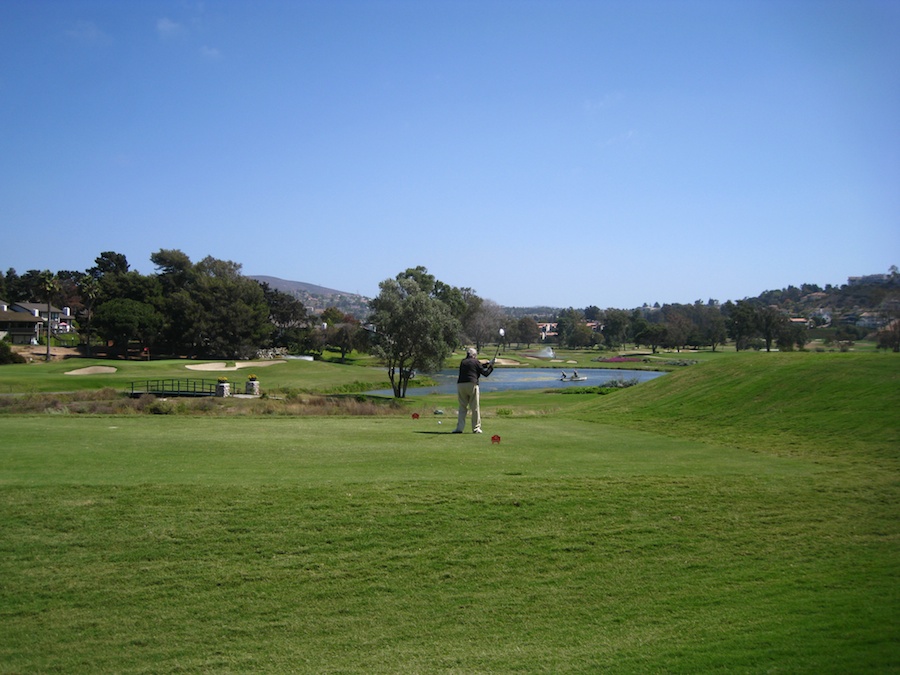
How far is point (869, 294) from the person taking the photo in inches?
1248

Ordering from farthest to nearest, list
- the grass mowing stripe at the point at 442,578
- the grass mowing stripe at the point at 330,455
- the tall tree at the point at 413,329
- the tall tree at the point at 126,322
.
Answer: the tall tree at the point at 126,322
the tall tree at the point at 413,329
the grass mowing stripe at the point at 330,455
the grass mowing stripe at the point at 442,578

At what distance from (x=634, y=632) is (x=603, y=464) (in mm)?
6275

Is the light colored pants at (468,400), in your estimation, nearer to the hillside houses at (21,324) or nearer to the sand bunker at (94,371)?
the sand bunker at (94,371)

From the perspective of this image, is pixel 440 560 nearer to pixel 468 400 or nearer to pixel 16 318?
pixel 468 400

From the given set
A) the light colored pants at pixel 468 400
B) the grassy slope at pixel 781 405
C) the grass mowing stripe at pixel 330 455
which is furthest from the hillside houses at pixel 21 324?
the light colored pants at pixel 468 400

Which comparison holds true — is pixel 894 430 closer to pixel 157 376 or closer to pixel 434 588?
pixel 434 588

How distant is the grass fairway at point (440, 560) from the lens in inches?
294

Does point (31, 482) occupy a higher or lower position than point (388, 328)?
lower

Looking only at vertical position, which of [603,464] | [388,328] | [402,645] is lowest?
[402,645]

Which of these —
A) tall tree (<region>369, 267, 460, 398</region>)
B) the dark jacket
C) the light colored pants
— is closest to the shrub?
tall tree (<region>369, 267, 460, 398</region>)

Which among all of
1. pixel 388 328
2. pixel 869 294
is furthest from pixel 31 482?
pixel 388 328

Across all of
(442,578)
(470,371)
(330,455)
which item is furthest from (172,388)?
(442,578)

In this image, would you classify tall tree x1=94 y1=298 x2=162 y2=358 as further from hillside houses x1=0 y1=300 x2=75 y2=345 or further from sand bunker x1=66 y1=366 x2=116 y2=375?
sand bunker x1=66 y1=366 x2=116 y2=375

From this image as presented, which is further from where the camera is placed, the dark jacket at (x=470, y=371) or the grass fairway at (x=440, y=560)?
the dark jacket at (x=470, y=371)
